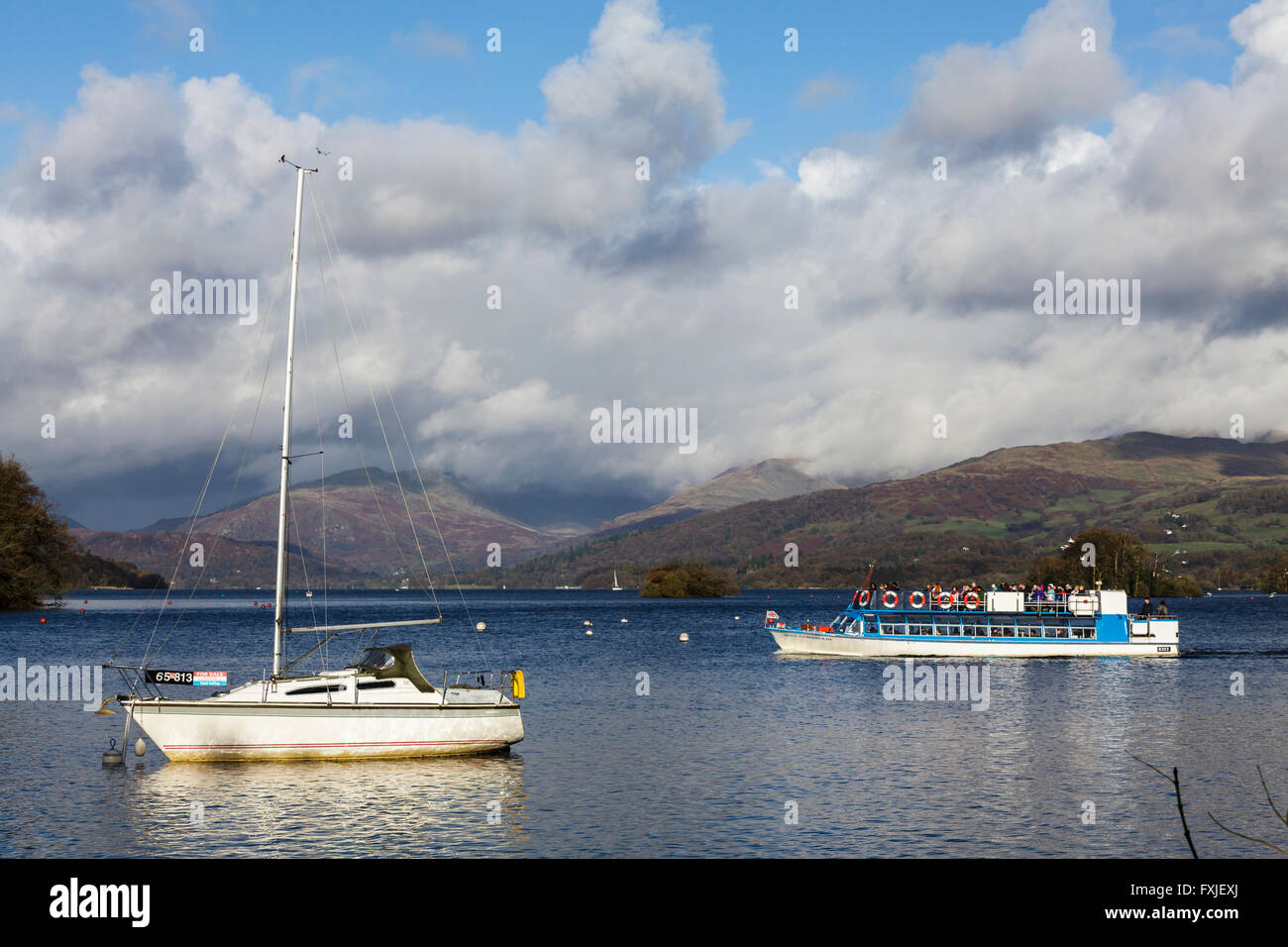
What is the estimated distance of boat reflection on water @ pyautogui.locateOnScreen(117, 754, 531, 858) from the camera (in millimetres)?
30312

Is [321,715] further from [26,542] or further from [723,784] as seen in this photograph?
[26,542]

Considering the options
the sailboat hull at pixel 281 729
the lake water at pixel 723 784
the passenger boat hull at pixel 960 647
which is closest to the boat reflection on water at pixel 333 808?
the lake water at pixel 723 784

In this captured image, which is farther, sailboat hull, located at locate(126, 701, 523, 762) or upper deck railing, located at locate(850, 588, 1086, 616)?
upper deck railing, located at locate(850, 588, 1086, 616)

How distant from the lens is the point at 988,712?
63.2m

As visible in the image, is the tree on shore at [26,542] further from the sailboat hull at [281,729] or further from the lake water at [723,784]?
the sailboat hull at [281,729]

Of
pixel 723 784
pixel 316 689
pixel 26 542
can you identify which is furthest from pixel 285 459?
pixel 26 542

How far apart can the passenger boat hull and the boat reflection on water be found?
6749 cm

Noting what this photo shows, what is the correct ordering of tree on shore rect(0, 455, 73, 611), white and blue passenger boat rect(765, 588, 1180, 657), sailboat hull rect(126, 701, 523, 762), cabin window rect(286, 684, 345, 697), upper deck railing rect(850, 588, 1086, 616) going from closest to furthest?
sailboat hull rect(126, 701, 523, 762), cabin window rect(286, 684, 345, 697), upper deck railing rect(850, 588, 1086, 616), white and blue passenger boat rect(765, 588, 1180, 657), tree on shore rect(0, 455, 73, 611)

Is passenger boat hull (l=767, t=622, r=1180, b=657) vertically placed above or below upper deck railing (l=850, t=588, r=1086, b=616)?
below

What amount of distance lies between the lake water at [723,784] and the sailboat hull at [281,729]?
2.19 feet

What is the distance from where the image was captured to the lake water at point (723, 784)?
30906mm

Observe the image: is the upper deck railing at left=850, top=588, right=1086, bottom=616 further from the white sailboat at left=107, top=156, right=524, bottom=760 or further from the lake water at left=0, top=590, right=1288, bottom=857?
the white sailboat at left=107, top=156, right=524, bottom=760

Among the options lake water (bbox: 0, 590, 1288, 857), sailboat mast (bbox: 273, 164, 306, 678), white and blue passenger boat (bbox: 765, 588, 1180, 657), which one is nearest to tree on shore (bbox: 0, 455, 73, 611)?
lake water (bbox: 0, 590, 1288, 857)
